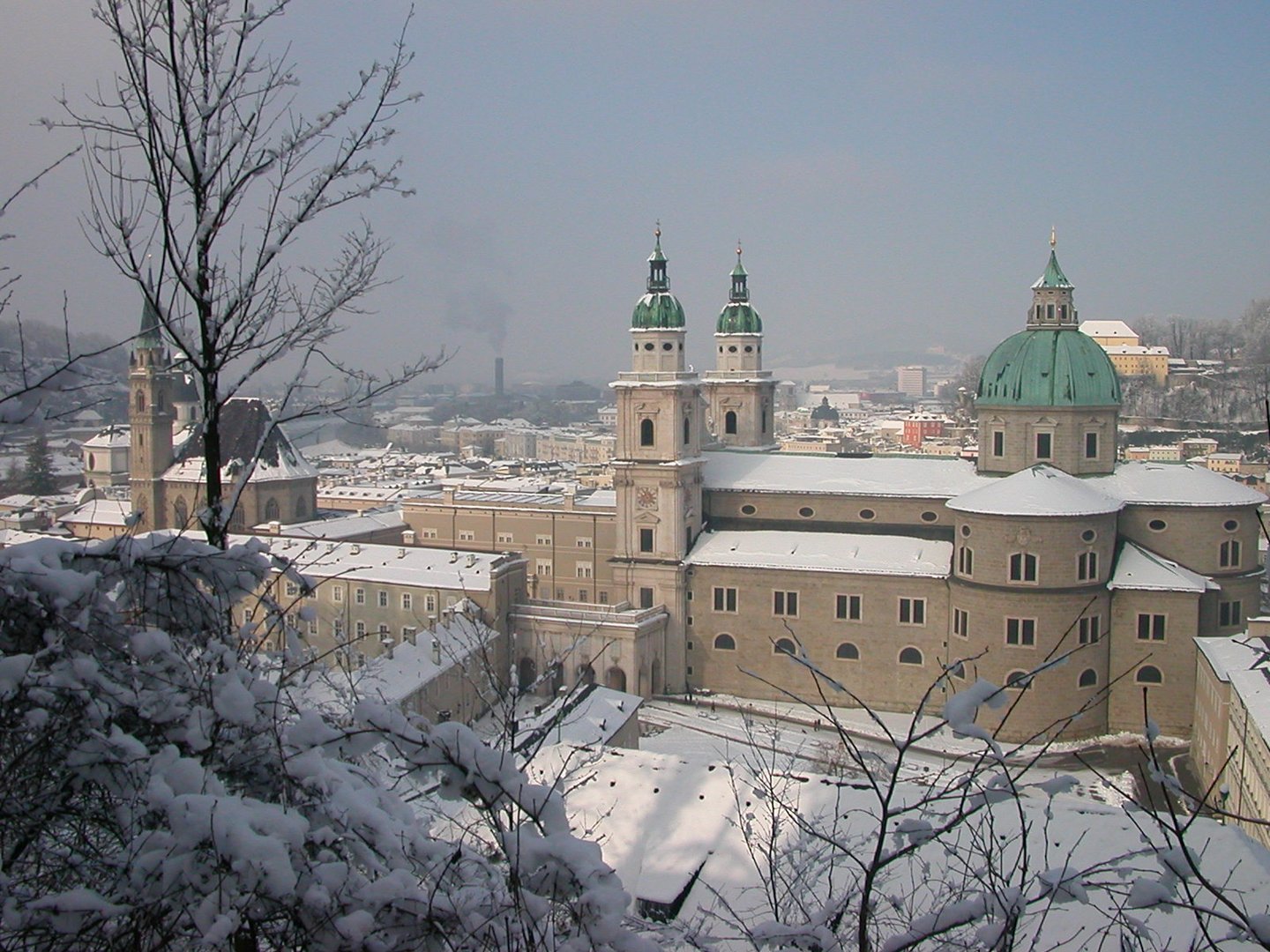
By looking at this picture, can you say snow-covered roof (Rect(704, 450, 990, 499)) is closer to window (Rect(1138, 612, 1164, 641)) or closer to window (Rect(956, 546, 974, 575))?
window (Rect(956, 546, 974, 575))

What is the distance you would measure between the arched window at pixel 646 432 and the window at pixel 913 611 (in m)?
9.76

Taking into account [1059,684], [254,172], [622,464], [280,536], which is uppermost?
[254,172]

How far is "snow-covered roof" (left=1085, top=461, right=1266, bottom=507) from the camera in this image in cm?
3388

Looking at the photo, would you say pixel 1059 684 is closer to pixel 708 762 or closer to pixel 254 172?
pixel 708 762

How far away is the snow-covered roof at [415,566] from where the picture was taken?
36.2 meters

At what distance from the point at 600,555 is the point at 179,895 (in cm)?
4236

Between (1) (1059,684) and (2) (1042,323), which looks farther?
(2) (1042,323)

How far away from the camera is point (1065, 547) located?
Answer: 32.1m

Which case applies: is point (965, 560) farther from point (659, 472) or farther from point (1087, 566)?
point (659, 472)

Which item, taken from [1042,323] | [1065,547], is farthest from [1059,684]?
[1042,323]

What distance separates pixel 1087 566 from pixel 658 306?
16.0 meters

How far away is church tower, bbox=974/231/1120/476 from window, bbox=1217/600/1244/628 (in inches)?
214

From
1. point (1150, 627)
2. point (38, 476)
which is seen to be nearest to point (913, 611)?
point (1150, 627)

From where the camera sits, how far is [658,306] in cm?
3816
